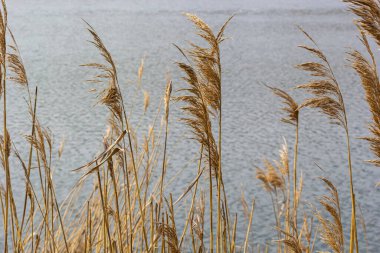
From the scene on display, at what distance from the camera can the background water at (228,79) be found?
4234 mm

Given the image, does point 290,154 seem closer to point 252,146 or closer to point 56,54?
point 252,146

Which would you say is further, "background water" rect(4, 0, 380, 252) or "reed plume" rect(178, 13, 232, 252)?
"background water" rect(4, 0, 380, 252)

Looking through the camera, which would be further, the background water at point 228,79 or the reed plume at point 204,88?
the background water at point 228,79

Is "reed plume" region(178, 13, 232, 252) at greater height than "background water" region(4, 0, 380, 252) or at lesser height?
lesser

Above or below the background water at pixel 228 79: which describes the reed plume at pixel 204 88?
below

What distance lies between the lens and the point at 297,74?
22.1 feet

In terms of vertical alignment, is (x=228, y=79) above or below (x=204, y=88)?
above

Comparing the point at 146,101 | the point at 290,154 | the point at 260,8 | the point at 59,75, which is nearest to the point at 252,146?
the point at 290,154

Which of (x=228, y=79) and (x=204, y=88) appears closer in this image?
(x=204, y=88)

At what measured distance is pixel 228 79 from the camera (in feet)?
21.4

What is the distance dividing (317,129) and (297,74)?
1699 mm

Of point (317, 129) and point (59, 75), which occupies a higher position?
point (59, 75)

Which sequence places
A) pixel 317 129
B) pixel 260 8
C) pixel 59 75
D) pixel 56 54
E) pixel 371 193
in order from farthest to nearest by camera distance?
pixel 260 8 < pixel 56 54 < pixel 59 75 < pixel 317 129 < pixel 371 193

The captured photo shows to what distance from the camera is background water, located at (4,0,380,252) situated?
423 cm
